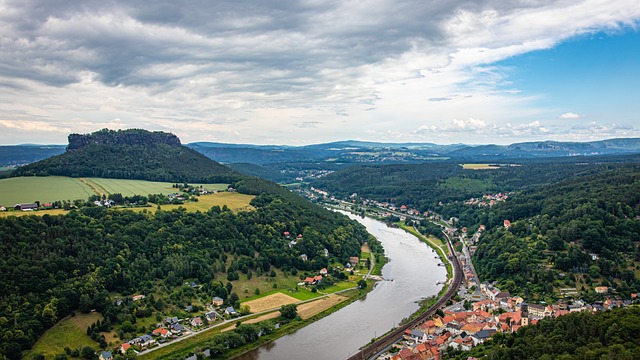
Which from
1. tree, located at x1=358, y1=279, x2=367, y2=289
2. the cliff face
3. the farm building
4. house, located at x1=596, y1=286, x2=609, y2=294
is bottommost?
tree, located at x1=358, y1=279, x2=367, y2=289

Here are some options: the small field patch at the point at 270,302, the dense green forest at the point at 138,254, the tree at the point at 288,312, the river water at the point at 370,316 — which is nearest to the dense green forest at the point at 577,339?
the river water at the point at 370,316

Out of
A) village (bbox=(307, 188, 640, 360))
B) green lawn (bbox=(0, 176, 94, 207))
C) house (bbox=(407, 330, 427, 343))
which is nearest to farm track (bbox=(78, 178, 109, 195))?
green lawn (bbox=(0, 176, 94, 207))

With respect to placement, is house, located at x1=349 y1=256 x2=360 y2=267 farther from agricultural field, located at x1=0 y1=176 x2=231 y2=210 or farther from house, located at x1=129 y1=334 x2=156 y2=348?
house, located at x1=129 y1=334 x2=156 y2=348

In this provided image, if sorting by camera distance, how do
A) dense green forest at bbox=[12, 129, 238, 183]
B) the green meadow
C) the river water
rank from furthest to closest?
dense green forest at bbox=[12, 129, 238, 183] < the green meadow < the river water

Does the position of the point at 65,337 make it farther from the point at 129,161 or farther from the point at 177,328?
the point at 129,161

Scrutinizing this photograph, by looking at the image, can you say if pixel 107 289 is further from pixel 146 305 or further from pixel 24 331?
pixel 24 331

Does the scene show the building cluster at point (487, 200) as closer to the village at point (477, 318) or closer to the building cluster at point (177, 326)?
the village at point (477, 318)

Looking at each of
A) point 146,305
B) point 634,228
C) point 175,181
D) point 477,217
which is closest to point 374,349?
point 146,305
